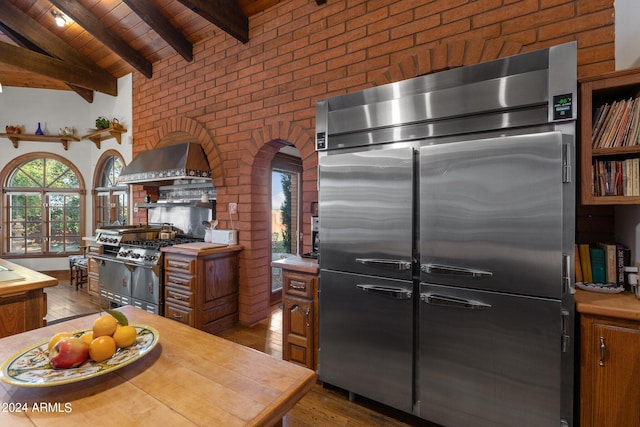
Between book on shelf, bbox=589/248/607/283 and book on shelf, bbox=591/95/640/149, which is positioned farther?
book on shelf, bbox=589/248/607/283

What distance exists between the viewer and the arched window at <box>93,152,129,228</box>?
17.7 ft

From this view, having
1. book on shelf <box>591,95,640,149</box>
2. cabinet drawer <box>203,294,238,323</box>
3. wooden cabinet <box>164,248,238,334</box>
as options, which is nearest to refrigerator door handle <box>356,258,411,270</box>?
book on shelf <box>591,95,640,149</box>

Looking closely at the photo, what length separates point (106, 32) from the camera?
4000 millimetres

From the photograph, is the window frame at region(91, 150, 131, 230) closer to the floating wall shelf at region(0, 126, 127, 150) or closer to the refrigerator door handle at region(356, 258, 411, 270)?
the floating wall shelf at region(0, 126, 127, 150)

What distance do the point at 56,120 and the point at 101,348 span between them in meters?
6.89

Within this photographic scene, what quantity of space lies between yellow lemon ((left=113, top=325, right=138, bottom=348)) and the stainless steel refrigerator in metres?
1.35

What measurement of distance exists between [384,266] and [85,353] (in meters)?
1.50

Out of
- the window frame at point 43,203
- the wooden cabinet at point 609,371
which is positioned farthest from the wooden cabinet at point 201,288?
the window frame at point 43,203

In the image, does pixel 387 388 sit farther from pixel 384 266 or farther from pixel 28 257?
pixel 28 257

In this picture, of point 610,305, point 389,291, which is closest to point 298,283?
point 389,291

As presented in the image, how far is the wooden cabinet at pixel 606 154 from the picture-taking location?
1.55 m

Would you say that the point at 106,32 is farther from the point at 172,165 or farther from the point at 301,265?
the point at 301,265

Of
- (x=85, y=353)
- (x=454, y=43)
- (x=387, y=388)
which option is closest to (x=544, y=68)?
(x=454, y=43)

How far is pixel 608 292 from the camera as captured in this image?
1613 millimetres
